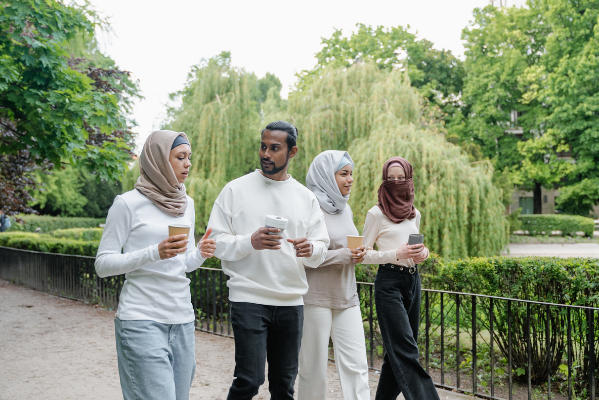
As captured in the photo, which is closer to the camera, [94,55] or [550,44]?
[94,55]

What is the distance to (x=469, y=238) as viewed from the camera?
38.4ft

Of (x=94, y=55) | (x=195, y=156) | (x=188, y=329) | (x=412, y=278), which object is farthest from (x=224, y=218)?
(x=94, y=55)

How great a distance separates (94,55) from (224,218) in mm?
25472

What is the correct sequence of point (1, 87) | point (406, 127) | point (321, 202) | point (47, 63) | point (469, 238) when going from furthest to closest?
point (406, 127) → point (469, 238) → point (47, 63) → point (1, 87) → point (321, 202)

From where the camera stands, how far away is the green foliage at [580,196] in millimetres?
29562

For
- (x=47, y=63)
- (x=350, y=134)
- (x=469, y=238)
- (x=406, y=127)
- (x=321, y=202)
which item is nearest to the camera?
(x=321, y=202)

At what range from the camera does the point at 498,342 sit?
17.9ft

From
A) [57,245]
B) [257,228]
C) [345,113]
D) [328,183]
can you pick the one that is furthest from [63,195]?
[257,228]

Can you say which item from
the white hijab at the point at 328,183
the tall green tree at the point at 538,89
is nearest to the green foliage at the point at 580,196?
the tall green tree at the point at 538,89

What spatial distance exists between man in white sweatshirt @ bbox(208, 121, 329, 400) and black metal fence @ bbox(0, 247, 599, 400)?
2160 millimetres

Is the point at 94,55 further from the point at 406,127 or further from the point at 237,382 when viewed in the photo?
the point at 237,382

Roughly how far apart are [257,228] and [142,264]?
0.78 m

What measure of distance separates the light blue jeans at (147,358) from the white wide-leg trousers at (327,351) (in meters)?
1.14

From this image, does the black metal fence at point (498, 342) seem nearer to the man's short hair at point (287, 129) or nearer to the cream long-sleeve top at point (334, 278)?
the cream long-sleeve top at point (334, 278)
